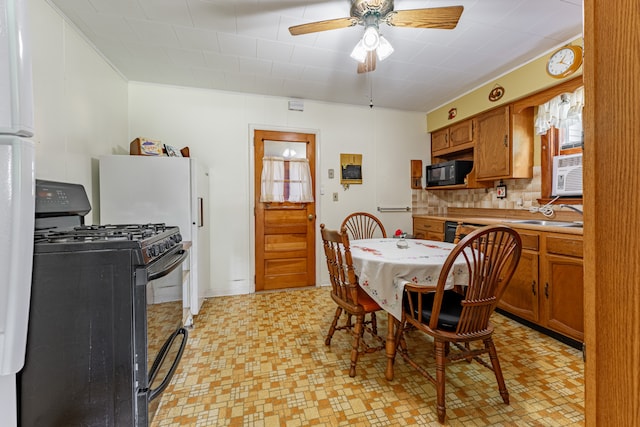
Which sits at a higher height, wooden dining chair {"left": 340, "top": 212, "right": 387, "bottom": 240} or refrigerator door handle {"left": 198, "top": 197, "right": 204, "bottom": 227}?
refrigerator door handle {"left": 198, "top": 197, "right": 204, "bottom": 227}

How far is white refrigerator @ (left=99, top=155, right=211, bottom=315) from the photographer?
2.15 metres

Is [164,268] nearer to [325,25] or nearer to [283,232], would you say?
[325,25]

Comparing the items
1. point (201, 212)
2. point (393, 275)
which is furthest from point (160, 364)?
point (201, 212)

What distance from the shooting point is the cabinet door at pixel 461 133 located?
324 centimetres

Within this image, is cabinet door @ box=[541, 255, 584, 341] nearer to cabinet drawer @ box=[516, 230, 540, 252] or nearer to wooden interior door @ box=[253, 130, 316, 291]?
cabinet drawer @ box=[516, 230, 540, 252]

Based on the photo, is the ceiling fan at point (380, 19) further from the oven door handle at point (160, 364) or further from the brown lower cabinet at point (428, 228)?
the brown lower cabinet at point (428, 228)

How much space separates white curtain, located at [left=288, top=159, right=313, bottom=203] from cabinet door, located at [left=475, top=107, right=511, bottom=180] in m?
2.04

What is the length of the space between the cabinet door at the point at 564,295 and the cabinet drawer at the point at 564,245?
4 cm

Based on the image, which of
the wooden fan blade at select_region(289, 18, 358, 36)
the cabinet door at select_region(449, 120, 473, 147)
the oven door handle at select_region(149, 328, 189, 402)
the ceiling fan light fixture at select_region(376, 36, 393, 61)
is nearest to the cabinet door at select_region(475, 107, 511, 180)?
the cabinet door at select_region(449, 120, 473, 147)

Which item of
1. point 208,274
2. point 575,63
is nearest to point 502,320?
point 575,63

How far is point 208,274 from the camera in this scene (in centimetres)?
297

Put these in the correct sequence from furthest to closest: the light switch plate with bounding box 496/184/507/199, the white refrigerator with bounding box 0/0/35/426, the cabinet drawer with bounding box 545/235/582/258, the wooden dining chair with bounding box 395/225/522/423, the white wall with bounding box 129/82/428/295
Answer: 1. the light switch plate with bounding box 496/184/507/199
2. the white wall with bounding box 129/82/428/295
3. the cabinet drawer with bounding box 545/235/582/258
4. the wooden dining chair with bounding box 395/225/522/423
5. the white refrigerator with bounding box 0/0/35/426

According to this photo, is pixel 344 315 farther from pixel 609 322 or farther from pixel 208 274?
pixel 609 322

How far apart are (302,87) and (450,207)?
2.66 m
